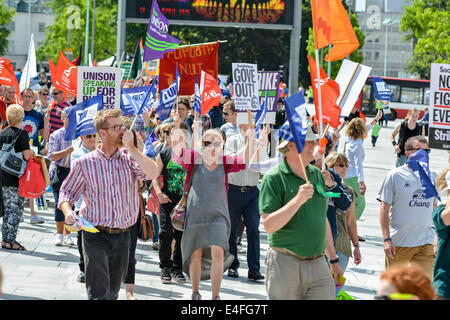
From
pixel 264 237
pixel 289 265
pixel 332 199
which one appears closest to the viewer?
pixel 289 265

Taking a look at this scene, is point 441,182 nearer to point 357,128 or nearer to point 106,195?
point 106,195

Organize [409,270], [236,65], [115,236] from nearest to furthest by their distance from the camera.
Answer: [409,270], [115,236], [236,65]

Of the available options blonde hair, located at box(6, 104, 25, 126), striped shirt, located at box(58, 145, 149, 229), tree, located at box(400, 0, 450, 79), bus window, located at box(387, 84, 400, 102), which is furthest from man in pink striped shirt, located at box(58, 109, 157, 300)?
bus window, located at box(387, 84, 400, 102)

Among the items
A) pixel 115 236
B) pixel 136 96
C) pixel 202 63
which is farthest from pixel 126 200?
pixel 202 63

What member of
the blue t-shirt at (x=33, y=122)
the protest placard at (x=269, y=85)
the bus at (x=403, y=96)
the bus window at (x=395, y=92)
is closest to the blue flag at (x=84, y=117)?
the blue t-shirt at (x=33, y=122)

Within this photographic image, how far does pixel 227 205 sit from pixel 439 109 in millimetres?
2092

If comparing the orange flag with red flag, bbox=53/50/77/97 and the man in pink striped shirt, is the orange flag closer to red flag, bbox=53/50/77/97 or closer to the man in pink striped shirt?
the man in pink striped shirt

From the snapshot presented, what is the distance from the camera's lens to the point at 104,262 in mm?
6102

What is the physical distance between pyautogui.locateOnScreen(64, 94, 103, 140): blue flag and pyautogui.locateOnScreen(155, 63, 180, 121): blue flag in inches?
120

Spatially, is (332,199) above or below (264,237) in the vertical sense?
above

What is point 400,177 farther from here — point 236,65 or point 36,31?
point 36,31

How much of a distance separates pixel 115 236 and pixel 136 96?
21.4ft

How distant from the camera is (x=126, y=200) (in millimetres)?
6211

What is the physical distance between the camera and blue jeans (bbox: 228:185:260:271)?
9242 mm
